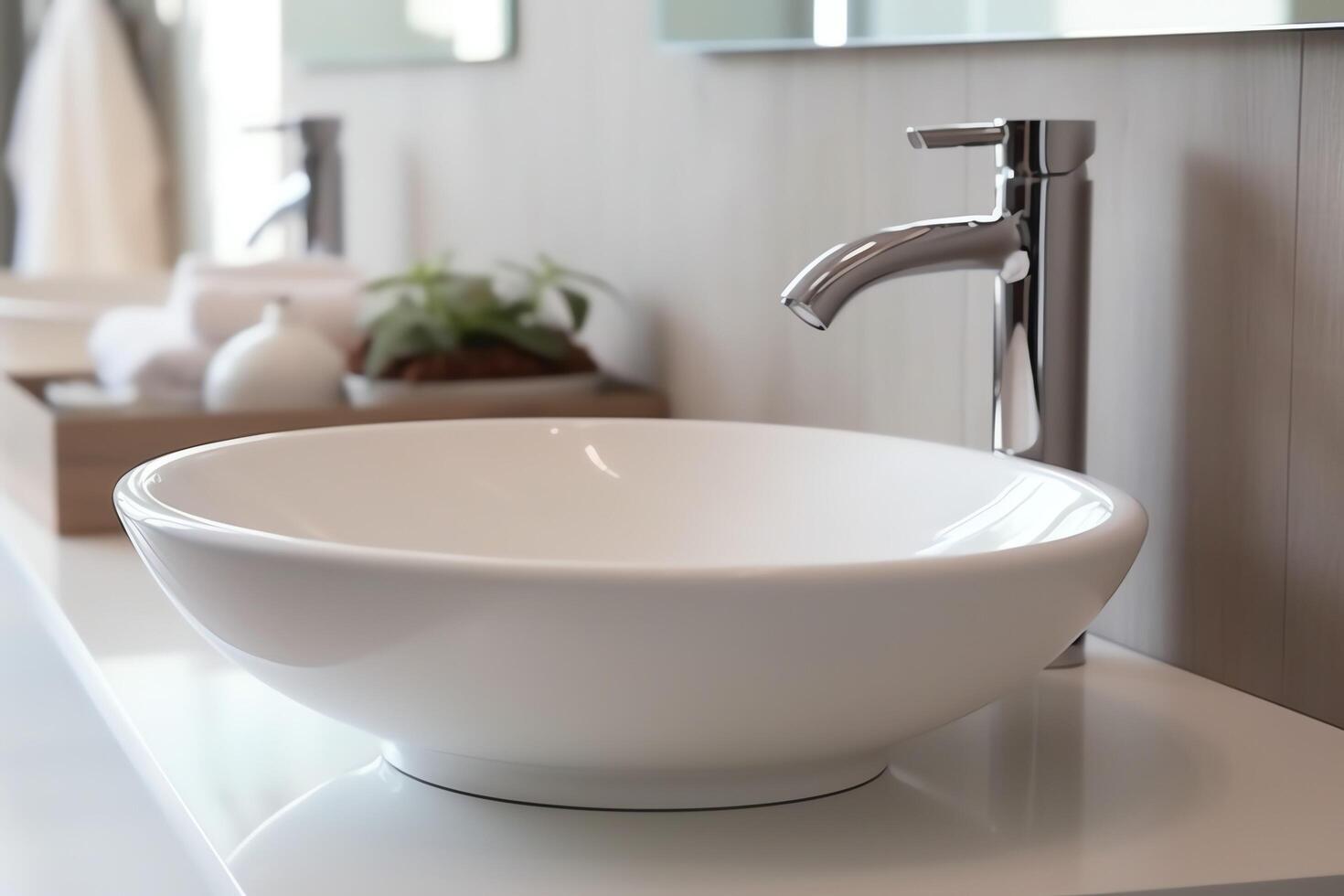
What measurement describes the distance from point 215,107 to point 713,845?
2.38m

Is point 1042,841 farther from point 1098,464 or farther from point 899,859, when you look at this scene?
point 1098,464

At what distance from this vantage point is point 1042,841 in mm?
582

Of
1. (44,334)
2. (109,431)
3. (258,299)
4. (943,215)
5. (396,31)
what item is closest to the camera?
(943,215)

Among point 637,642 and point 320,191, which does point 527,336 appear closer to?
point 320,191

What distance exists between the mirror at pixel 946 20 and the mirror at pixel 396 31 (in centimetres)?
40

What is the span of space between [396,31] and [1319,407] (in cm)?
130

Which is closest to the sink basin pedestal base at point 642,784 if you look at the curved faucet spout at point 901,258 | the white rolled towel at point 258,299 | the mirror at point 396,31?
the curved faucet spout at point 901,258

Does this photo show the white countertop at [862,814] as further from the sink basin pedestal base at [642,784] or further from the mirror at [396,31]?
the mirror at [396,31]

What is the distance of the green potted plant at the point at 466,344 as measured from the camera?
1.29 meters

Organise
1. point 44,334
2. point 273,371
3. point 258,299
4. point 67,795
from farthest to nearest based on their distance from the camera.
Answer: point 44,334, point 258,299, point 273,371, point 67,795

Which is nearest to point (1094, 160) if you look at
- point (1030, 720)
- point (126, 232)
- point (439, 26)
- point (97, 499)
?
point (1030, 720)

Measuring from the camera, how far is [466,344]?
4.35 ft

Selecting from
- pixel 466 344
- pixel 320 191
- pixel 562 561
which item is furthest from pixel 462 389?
pixel 562 561

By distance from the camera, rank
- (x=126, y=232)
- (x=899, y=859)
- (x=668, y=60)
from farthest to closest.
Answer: (x=126, y=232), (x=668, y=60), (x=899, y=859)
